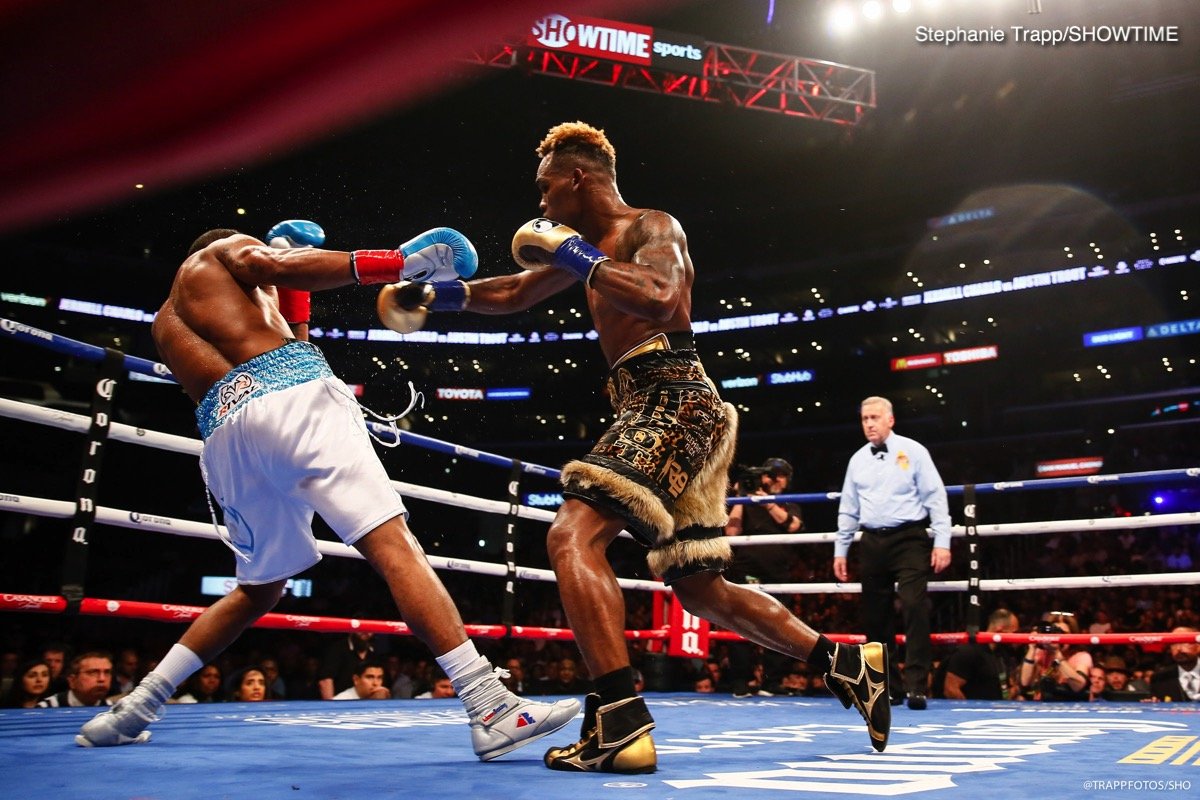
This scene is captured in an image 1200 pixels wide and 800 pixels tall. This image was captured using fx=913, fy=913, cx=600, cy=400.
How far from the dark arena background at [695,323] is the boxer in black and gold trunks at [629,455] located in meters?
0.19

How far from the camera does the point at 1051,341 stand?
20.5 metres

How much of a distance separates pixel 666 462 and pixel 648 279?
0.40 metres

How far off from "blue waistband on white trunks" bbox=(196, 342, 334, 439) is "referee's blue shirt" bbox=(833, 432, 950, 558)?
2.72 meters

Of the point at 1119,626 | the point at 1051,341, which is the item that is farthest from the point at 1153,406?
the point at 1119,626

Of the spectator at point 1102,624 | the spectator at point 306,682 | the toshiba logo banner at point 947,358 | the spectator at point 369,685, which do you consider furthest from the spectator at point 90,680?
the toshiba logo banner at point 947,358

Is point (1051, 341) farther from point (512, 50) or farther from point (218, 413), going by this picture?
point (218, 413)

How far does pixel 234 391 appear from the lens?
203cm

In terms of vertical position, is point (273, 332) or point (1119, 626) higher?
point (273, 332)

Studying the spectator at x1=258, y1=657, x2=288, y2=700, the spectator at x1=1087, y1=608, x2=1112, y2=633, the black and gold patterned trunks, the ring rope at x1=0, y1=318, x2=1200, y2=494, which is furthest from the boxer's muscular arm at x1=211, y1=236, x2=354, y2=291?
the spectator at x1=1087, y1=608, x2=1112, y2=633

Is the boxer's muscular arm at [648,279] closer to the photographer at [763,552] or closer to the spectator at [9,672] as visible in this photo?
the photographer at [763,552]

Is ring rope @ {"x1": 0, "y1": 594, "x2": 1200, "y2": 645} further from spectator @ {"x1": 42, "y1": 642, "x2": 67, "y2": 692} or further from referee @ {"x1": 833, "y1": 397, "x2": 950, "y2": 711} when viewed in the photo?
spectator @ {"x1": 42, "y1": 642, "x2": 67, "y2": 692}

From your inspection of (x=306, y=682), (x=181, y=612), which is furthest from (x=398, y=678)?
(x=181, y=612)

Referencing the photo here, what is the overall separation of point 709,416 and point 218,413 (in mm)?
1106

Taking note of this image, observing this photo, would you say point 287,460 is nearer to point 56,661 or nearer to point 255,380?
point 255,380
